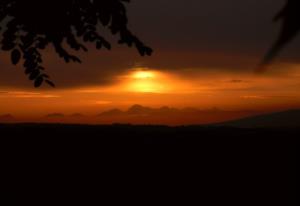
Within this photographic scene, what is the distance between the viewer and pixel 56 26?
972cm

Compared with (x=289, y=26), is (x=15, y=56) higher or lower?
higher

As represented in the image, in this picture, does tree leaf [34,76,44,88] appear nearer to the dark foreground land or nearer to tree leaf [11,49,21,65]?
tree leaf [11,49,21,65]

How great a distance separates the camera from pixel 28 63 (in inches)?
401

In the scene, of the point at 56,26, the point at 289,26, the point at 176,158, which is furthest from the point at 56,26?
the point at 289,26

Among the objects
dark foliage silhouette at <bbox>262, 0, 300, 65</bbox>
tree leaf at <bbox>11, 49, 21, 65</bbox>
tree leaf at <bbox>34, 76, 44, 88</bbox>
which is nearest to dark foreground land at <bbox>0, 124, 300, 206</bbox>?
tree leaf at <bbox>34, 76, 44, 88</bbox>

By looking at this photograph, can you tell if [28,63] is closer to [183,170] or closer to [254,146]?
[183,170]

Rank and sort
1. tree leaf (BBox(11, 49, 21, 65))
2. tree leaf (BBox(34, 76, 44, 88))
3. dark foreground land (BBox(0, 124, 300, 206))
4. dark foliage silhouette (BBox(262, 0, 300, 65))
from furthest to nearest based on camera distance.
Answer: tree leaf (BBox(34, 76, 44, 88))
tree leaf (BBox(11, 49, 21, 65))
dark foreground land (BBox(0, 124, 300, 206))
dark foliage silhouette (BBox(262, 0, 300, 65))

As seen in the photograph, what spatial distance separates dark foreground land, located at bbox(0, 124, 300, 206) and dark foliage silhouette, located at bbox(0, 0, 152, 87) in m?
1.65

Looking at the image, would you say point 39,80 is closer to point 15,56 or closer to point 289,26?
point 15,56

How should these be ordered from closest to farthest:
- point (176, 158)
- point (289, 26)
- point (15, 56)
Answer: point (289, 26), point (15, 56), point (176, 158)

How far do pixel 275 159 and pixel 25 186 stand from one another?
487 centimetres

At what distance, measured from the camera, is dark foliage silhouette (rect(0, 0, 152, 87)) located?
9.48 metres

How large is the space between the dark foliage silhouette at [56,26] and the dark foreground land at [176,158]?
5.42ft

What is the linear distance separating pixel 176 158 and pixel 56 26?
3.46m
